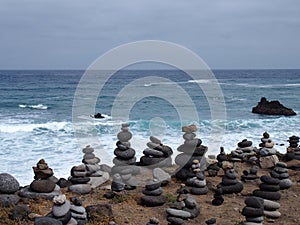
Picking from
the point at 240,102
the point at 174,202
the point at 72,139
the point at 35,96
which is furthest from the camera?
the point at 35,96

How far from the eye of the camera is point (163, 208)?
1272cm

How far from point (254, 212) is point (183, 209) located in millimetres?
2017

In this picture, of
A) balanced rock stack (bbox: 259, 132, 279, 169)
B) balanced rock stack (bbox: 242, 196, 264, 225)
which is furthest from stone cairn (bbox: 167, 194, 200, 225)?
balanced rock stack (bbox: 259, 132, 279, 169)

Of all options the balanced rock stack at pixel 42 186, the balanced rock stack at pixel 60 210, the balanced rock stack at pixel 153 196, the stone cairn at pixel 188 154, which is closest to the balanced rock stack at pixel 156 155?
the stone cairn at pixel 188 154

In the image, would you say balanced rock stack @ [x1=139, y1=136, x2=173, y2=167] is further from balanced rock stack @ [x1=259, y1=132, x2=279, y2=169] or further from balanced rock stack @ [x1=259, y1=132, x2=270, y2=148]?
balanced rock stack @ [x1=259, y1=132, x2=270, y2=148]

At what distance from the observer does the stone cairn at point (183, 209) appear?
11.6 m

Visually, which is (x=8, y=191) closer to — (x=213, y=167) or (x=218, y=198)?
(x=218, y=198)

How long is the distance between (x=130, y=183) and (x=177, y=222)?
150 inches

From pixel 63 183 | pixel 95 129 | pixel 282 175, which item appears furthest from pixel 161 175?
pixel 95 129

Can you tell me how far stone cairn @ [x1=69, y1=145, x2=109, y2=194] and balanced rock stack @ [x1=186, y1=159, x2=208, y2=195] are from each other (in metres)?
3.12

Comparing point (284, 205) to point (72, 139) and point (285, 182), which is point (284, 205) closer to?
point (285, 182)

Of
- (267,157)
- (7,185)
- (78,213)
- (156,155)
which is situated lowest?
(78,213)

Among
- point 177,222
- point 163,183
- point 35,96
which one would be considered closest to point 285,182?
point 163,183

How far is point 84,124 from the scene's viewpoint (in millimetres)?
36500
